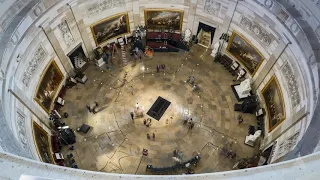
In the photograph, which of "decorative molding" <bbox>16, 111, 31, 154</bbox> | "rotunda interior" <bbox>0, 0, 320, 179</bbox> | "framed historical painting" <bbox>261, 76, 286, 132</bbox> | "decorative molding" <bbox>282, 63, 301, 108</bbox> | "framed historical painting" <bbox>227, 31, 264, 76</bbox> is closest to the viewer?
"decorative molding" <bbox>16, 111, 31, 154</bbox>

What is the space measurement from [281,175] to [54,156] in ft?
53.0

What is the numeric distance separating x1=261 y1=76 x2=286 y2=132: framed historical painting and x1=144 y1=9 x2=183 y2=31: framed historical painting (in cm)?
959

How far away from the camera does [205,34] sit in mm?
27656

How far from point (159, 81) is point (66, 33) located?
28.0 ft

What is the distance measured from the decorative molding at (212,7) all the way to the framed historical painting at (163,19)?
2.41 metres

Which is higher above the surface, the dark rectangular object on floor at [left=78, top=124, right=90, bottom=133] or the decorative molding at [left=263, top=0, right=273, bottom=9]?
the decorative molding at [left=263, top=0, right=273, bottom=9]

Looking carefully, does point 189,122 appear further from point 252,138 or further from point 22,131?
point 22,131

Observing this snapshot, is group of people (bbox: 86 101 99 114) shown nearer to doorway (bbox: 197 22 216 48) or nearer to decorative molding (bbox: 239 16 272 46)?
doorway (bbox: 197 22 216 48)

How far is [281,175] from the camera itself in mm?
10555

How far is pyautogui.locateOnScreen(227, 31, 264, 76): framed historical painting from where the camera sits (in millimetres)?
24272

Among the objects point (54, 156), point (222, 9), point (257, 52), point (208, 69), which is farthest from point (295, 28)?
point (54, 156)

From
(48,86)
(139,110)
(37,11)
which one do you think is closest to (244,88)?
(139,110)

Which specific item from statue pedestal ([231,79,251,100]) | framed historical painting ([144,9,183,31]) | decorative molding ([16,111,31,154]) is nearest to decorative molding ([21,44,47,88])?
decorative molding ([16,111,31,154])

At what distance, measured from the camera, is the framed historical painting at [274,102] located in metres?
21.8
